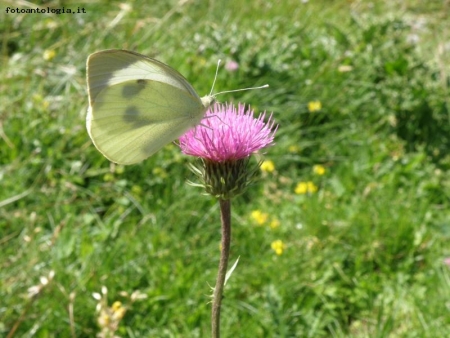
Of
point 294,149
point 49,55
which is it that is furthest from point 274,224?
point 49,55

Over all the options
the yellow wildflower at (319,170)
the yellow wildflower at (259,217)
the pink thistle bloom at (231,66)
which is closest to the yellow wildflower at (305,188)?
the yellow wildflower at (319,170)

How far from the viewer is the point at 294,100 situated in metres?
4.64

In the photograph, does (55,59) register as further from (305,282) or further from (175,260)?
(305,282)

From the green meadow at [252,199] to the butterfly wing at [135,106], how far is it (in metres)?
0.38

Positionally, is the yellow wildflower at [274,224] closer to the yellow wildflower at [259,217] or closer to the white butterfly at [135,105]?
the yellow wildflower at [259,217]

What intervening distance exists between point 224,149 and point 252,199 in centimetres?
198

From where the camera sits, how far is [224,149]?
6.36ft

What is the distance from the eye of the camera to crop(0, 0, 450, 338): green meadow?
2855mm

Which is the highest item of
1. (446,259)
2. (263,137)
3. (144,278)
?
(263,137)

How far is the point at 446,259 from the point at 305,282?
31.7 inches

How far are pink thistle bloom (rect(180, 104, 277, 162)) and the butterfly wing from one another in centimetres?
6

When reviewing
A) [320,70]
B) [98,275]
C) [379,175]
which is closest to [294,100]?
[320,70]

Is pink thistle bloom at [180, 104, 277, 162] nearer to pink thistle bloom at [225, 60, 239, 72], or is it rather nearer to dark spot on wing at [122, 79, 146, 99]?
dark spot on wing at [122, 79, 146, 99]

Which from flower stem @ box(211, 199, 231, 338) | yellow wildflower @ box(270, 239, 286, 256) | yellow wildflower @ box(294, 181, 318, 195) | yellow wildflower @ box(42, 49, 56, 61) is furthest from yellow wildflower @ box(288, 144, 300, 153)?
flower stem @ box(211, 199, 231, 338)
